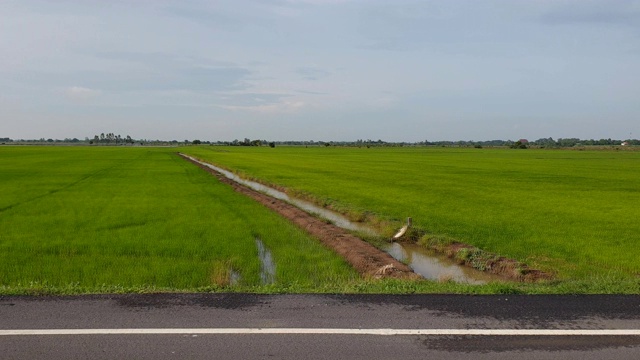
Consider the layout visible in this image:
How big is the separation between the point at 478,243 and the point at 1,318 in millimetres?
11643

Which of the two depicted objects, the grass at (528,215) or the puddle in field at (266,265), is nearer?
the puddle in field at (266,265)

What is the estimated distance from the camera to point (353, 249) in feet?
43.1

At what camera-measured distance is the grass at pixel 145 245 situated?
9727mm

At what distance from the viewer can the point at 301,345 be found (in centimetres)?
552

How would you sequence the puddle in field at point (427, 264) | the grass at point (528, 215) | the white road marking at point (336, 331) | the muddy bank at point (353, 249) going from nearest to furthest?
1. the white road marking at point (336, 331)
2. the muddy bank at point (353, 249)
3. the puddle in field at point (427, 264)
4. the grass at point (528, 215)

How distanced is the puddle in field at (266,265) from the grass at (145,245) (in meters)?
0.15

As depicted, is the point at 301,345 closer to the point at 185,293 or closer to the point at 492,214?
the point at 185,293

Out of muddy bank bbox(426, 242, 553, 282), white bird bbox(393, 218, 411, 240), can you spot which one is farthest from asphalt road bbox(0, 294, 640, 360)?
white bird bbox(393, 218, 411, 240)

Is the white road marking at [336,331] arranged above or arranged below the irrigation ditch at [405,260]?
above

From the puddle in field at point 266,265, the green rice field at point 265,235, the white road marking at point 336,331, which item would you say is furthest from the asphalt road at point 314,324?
the puddle in field at point 266,265

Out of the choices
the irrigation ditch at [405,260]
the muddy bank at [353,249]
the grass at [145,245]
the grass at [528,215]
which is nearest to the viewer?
the grass at [145,245]

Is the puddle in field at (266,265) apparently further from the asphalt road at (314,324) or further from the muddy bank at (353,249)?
the asphalt road at (314,324)

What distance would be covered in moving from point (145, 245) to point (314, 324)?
8.46 m

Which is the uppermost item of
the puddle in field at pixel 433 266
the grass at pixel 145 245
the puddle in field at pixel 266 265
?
the grass at pixel 145 245
